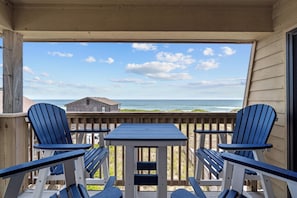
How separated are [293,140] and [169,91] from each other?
126 inches

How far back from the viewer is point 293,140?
2631 mm

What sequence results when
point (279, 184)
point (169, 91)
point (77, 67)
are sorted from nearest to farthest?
point (279, 184) < point (77, 67) < point (169, 91)

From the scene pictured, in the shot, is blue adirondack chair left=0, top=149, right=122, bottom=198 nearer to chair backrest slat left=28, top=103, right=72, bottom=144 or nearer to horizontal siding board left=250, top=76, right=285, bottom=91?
chair backrest slat left=28, top=103, right=72, bottom=144

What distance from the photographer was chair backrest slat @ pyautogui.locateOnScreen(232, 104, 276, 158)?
2.42m

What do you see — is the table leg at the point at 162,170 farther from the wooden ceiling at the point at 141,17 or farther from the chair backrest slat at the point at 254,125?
the wooden ceiling at the point at 141,17

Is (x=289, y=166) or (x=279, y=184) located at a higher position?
(x=289, y=166)

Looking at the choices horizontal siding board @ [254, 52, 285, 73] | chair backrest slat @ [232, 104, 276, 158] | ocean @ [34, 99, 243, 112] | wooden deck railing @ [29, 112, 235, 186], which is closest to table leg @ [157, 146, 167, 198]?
chair backrest slat @ [232, 104, 276, 158]

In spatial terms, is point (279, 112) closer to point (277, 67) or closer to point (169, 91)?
point (277, 67)

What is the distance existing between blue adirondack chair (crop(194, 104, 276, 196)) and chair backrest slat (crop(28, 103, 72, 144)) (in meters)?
1.50

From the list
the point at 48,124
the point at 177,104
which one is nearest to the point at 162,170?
the point at 48,124

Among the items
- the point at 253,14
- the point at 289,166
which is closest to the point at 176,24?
the point at 253,14

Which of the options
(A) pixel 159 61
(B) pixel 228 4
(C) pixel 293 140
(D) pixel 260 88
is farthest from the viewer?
(A) pixel 159 61

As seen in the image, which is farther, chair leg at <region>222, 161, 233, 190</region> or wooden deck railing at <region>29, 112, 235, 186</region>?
wooden deck railing at <region>29, 112, 235, 186</region>

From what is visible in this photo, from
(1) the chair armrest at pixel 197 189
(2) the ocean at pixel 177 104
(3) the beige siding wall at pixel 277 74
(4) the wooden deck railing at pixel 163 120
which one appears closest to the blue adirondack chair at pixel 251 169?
(1) the chair armrest at pixel 197 189
